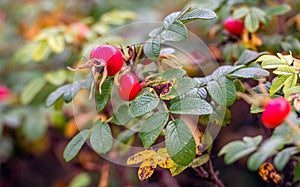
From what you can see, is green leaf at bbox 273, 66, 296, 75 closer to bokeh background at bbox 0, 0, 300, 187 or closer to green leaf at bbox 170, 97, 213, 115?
green leaf at bbox 170, 97, 213, 115

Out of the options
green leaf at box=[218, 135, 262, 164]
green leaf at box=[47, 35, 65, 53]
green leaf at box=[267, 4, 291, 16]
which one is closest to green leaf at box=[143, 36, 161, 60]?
green leaf at box=[218, 135, 262, 164]

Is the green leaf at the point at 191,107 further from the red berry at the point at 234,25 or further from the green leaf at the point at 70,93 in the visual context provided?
the red berry at the point at 234,25

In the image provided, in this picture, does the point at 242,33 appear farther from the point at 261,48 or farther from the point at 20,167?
the point at 20,167

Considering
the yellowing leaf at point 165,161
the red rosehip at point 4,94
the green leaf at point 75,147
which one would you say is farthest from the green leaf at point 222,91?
the red rosehip at point 4,94

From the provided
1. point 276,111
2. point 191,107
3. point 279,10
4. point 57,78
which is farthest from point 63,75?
point 276,111

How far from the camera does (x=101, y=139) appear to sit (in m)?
0.76

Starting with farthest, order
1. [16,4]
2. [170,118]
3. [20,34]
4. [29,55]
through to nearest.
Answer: [16,4] → [20,34] → [29,55] → [170,118]

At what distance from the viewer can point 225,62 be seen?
1.10 metres

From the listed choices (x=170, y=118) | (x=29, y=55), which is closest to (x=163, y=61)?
(x=170, y=118)

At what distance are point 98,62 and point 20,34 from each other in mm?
1433

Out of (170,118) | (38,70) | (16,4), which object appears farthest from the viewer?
(16,4)

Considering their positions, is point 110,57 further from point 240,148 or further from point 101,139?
point 240,148

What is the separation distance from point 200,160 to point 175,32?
0.74ft

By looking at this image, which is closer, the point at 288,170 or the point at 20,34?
the point at 288,170
